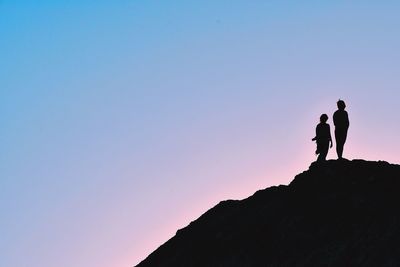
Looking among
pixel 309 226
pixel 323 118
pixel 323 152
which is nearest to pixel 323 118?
pixel 323 118

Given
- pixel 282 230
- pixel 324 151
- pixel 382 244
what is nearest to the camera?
pixel 382 244

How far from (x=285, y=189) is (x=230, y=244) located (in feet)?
11.4

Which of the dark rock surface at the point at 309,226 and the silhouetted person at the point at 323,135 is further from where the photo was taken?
the silhouetted person at the point at 323,135

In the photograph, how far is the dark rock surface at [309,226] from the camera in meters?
23.3

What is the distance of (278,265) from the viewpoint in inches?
955

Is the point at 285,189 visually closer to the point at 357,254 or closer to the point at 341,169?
the point at 341,169

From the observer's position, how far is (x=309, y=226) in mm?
25406

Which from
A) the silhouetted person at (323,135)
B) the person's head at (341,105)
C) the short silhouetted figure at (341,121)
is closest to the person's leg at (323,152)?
the silhouetted person at (323,135)

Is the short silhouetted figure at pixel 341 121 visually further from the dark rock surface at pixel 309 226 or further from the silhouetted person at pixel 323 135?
the dark rock surface at pixel 309 226

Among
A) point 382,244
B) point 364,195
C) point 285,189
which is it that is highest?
point 285,189

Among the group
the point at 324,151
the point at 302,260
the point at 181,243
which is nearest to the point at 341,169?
the point at 324,151

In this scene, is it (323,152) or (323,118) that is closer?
(323,118)

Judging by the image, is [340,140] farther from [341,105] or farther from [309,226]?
[309,226]

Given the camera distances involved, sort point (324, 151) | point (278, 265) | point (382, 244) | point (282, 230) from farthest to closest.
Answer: point (324, 151) → point (282, 230) → point (278, 265) → point (382, 244)
